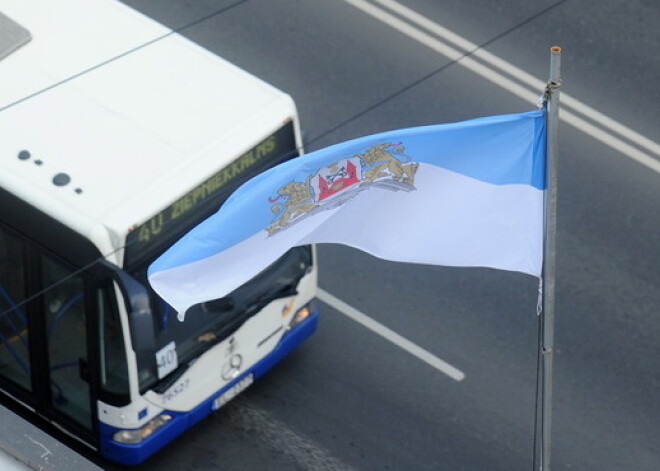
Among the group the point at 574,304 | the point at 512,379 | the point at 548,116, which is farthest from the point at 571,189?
the point at 548,116

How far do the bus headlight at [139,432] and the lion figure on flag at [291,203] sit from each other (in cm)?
305

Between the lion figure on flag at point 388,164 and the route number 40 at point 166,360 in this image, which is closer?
the lion figure on flag at point 388,164

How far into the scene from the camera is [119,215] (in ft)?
36.1

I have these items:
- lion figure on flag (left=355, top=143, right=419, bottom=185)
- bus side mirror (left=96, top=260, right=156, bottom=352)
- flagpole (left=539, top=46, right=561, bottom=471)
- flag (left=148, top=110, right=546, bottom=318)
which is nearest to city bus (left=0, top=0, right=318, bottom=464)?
bus side mirror (left=96, top=260, right=156, bottom=352)

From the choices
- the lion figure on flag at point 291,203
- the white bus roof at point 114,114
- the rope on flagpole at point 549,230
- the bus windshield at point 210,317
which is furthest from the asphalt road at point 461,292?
the lion figure on flag at point 291,203

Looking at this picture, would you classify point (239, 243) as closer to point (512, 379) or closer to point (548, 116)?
point (548, 116)

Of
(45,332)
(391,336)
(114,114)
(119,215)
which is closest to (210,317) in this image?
(45,332)

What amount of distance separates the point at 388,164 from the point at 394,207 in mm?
381

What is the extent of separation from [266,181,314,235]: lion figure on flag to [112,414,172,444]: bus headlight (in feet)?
10.0

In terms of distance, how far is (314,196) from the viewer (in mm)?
9359

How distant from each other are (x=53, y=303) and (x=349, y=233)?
2847mm

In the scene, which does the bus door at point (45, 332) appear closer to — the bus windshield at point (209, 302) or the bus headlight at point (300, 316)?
the bus windshield at point (209, 302)

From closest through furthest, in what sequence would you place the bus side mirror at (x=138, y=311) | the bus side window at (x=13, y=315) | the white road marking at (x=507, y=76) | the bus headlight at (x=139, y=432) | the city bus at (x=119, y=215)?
1. the bus side mirror at (x=138, y=311)
2. the city bus at (x=119, y=215)
3. the bus side window at (x=13, y=315)
4. the bus headlight at (x=139, y=432)
5. the white road marking at (x=507, y=76)

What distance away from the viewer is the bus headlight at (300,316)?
1291cm
